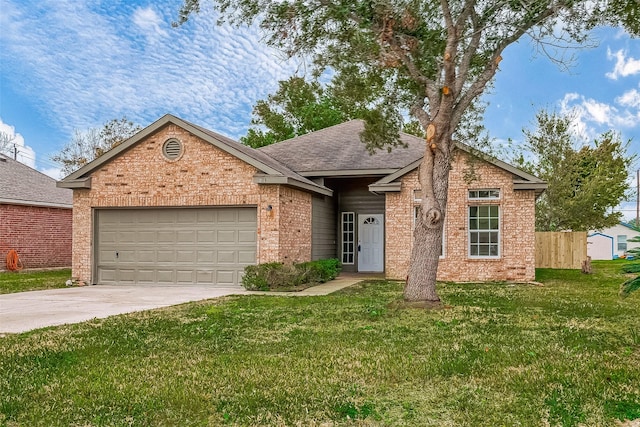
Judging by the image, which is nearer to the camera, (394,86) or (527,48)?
(527,48)

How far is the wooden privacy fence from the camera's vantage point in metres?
22.5

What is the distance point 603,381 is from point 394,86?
8560 millimetres

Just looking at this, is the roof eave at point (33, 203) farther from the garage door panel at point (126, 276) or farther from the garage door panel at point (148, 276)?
the garage door panel at point (148, 276)

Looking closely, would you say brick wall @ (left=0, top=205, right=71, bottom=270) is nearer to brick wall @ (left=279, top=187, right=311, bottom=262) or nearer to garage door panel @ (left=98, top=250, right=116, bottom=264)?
garage door panel @ (left=98, top=250, right=116, bottom=264)

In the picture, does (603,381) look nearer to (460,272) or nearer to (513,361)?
(513,361)

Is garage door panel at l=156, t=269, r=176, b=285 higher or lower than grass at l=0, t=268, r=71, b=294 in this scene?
higher

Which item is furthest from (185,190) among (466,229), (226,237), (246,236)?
(466,229)

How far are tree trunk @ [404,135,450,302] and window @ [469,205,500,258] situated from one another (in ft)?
20.0

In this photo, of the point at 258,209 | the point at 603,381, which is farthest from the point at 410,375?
the point at 258,209

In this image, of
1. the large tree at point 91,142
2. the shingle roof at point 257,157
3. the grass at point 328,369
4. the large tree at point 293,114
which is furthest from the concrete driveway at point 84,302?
the large tree at point 91,142

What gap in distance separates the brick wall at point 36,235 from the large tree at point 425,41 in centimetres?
1352

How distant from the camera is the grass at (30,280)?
50.5ft

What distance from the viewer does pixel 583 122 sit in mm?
29594

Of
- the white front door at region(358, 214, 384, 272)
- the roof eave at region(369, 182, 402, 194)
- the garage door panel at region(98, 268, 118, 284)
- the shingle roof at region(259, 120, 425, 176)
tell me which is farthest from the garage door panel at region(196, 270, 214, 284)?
the white front door at region(358, 214, 384, 272)
